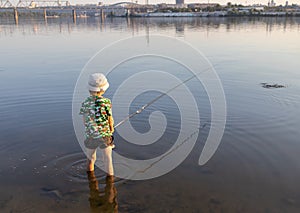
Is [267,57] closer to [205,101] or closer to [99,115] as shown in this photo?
[205,101]

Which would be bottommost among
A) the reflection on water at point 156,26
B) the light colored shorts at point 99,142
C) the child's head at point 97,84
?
the light colored shorts at point 99,142

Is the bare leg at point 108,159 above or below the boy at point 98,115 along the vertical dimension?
below

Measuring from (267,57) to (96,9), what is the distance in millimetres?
155804

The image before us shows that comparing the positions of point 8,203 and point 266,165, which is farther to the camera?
point 266,165

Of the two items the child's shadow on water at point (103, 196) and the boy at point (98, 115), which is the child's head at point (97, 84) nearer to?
the boy at point (98, 115)

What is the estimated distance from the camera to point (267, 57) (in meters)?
20.3

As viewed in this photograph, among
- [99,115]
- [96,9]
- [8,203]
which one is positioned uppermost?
[96,9]

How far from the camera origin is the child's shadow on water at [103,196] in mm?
5168

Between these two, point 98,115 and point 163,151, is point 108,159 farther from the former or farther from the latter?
point 163,151

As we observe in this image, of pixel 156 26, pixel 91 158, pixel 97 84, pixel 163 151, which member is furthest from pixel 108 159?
pixel 156 26

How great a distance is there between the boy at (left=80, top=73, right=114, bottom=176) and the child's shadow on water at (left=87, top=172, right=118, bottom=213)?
0.56 m

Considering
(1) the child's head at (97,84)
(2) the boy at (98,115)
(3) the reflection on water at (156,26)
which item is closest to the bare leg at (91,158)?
(2) the boy at (98,115)

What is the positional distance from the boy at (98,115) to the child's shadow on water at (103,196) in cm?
56

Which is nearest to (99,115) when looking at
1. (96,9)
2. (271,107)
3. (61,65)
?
(271,107)
